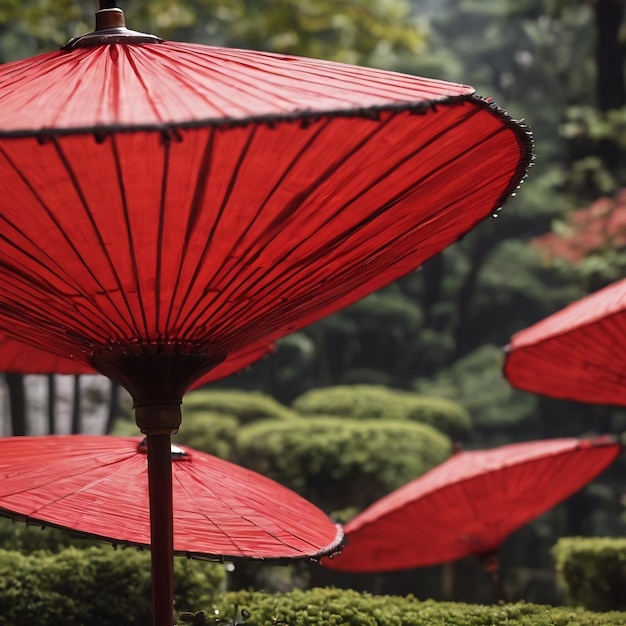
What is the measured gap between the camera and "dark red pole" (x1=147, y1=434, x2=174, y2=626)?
A: 2.01 meters

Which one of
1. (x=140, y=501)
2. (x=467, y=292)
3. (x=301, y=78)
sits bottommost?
(x=140, y=501)

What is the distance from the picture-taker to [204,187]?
1.59m

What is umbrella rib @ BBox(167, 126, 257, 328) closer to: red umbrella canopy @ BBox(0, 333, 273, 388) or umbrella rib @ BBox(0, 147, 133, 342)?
umbrella rib @ BBox(0, 147, 133, 342)

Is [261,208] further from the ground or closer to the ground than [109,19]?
closer to the ground

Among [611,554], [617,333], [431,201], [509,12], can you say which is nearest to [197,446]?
[611,554]

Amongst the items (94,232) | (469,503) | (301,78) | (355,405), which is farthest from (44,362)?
(355,405)

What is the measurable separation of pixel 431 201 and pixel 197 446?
5.85 m

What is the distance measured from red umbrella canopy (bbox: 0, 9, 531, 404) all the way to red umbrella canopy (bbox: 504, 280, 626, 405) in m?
0.85

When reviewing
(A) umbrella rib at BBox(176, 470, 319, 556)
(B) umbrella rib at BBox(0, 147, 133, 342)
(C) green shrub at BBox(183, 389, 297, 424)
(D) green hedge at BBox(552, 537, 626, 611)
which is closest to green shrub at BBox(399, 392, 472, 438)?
(C) green shrub at BBox(183, 389, 297, 424)

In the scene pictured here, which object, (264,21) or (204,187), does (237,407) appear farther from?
(204,187)

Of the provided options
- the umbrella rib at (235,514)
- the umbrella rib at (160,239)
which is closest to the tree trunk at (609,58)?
the umbrella rib at (235,514)

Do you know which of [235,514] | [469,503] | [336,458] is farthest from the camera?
[336,458]

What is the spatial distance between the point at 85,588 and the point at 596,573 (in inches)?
81.4

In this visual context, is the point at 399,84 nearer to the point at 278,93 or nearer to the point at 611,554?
the point at 278,93
